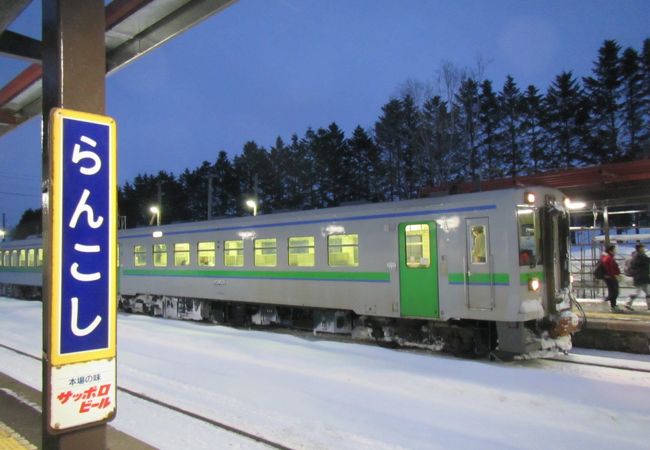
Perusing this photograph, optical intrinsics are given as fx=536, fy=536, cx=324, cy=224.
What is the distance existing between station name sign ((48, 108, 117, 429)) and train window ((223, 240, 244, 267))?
35.1 feet

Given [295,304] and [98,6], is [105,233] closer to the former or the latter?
[98,6]

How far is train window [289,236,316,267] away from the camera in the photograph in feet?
38.6

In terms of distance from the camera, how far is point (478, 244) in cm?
928

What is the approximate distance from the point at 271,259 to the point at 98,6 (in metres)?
9.98

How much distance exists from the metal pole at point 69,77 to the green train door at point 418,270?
7.58 m

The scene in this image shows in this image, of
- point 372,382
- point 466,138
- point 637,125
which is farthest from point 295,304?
A: point 637,125

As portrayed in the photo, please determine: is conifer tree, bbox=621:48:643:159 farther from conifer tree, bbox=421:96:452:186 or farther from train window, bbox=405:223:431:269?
train window, bbox=405:223:431:269

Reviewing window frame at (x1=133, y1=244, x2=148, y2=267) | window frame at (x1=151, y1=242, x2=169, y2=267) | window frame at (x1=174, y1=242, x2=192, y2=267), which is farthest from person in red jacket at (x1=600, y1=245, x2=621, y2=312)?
window frame at (x1=133, y1=244, x2=148, y2=267)

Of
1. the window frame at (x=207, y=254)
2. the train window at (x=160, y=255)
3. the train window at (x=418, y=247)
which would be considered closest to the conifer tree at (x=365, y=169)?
the train window at (x=160, y=255)

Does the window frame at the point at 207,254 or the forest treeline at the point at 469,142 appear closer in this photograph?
the window frame at the point at 207,254

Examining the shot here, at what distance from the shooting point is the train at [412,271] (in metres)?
9.02

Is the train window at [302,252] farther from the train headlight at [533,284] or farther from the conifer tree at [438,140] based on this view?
the conifer tree at [438,140]

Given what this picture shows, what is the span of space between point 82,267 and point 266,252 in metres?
10.1

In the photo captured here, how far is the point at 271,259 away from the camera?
496 inches
